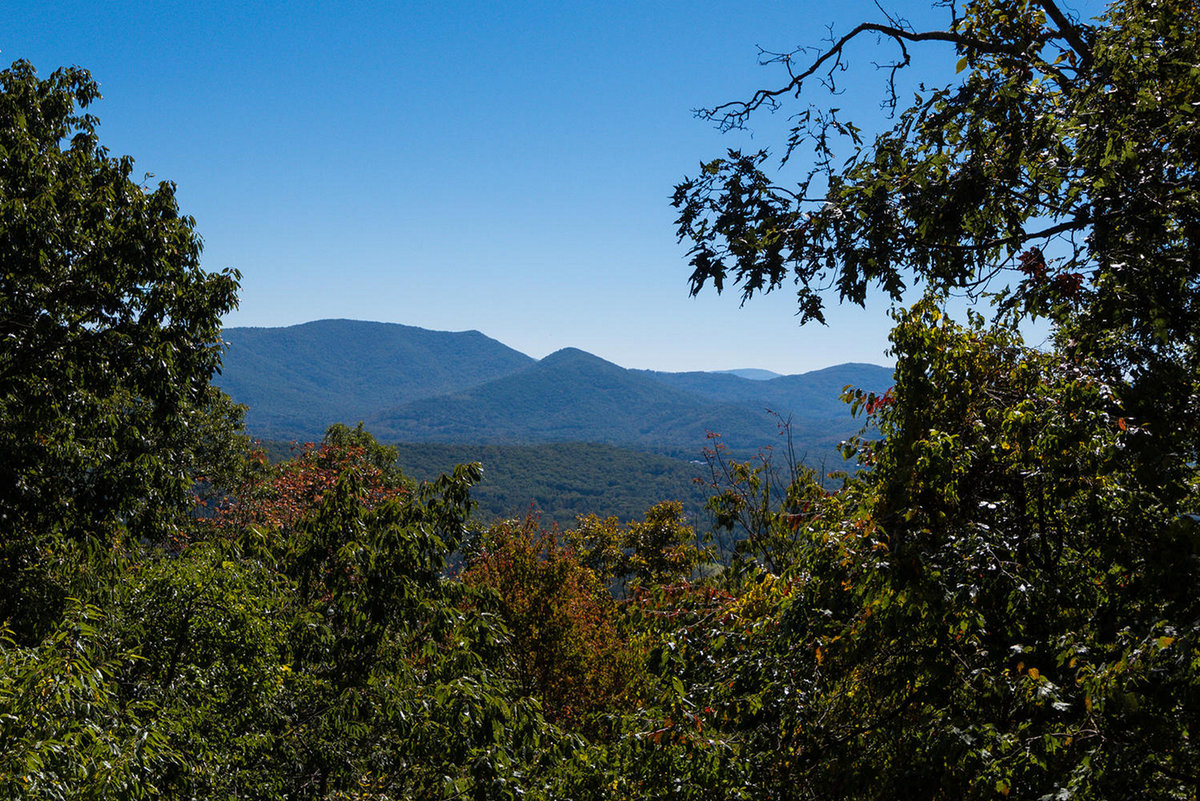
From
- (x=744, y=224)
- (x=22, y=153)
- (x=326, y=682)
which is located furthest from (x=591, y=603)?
(x=744, y=224)

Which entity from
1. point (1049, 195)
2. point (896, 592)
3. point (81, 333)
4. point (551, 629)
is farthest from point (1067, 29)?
point (551, 629)

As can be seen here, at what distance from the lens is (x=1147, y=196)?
3805mm

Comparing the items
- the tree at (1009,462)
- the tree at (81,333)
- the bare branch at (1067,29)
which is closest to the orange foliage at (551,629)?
the tree at (81,333)

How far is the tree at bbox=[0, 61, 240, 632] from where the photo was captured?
31.4 feet

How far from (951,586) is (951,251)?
7.07 ft

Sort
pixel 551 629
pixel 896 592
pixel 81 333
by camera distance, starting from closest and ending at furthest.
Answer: pixel 896 592 < pixel 81 333 < pixel 551 629

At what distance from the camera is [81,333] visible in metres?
9.98

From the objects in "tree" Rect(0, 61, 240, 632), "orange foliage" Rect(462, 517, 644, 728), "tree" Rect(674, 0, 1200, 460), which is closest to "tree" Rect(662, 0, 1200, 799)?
"tree" Rect(674, 0, 1200, 460)

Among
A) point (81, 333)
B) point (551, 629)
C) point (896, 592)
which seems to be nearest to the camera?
point (896, 592)

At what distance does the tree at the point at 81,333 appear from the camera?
9570 mm

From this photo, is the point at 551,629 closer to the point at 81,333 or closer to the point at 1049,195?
the point at 81,333

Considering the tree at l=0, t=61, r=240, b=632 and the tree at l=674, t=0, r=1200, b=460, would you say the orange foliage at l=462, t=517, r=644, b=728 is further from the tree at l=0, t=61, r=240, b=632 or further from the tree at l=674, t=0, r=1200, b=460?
the tree at l=674, t=0, r=1200, b=460

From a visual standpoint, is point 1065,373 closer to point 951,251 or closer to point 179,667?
point 951,251

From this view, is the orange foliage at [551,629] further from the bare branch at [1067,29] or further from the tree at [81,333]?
the bare branch at [1067,29]
